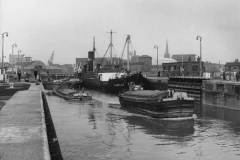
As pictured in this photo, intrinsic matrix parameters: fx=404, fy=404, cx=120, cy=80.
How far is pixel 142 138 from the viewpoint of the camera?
27734 mm

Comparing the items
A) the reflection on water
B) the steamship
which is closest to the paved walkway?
the reflection on water

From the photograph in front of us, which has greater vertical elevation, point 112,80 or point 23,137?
point 112,80

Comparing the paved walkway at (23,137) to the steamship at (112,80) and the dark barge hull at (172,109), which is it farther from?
the steamship at (112,80)

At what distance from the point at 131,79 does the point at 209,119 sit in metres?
40.4

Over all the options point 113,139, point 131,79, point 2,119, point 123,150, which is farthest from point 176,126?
point 131,79

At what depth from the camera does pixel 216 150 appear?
2369 centimetres

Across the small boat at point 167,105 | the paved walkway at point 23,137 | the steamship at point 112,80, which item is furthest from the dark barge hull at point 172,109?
the steamship at point 112,80

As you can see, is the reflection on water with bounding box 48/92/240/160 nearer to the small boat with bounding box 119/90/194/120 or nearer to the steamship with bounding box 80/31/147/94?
the small boat with bounding box 119/90/194/120

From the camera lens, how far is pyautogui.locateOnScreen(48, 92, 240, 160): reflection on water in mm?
22422

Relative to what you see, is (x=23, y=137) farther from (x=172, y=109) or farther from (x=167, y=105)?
(x=172, y=109)

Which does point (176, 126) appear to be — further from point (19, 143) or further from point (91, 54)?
point (91, 54)

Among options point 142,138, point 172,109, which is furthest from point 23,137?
point 172,109

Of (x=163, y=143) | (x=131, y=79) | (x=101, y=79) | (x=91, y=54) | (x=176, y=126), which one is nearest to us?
(x=163, y=143)

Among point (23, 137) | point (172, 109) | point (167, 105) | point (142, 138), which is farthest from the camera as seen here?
point (172, 109)
